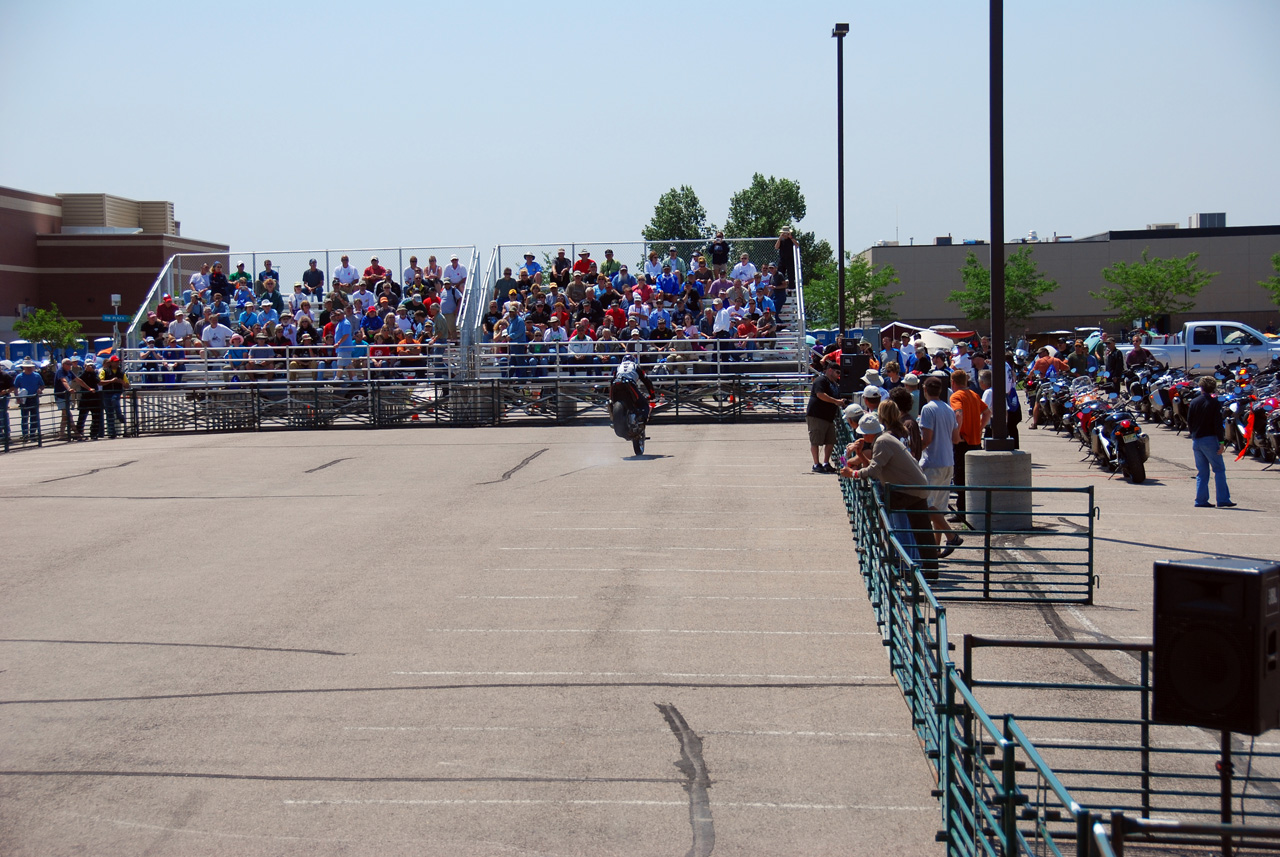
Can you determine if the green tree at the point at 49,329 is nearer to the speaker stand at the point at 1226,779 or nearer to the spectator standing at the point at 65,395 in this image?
the spectator standing at the point at 65,395

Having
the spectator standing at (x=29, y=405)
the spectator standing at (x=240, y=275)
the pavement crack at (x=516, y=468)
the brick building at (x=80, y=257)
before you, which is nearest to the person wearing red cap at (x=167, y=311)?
the spectator standing at (x=240, y=275)

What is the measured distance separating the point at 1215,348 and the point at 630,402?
2356 cm

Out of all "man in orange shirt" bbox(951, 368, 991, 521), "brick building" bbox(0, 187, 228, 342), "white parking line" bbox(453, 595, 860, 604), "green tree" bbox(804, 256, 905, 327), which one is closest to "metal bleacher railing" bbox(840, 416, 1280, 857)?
"white parking line" bbox(453, 595, 860, 604)

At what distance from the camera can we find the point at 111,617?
32.0ft

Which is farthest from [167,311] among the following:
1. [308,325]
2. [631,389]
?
[631,389]

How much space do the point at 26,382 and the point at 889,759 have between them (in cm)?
2474

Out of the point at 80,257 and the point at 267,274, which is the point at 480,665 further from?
the point at 80,257

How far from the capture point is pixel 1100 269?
77.9 metres

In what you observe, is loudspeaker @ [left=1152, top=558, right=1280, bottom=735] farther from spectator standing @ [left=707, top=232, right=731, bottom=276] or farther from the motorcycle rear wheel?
spectator standing @ [left=707, top=232, right=731, bottom=276]

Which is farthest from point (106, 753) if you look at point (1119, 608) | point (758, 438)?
point (758, 438)

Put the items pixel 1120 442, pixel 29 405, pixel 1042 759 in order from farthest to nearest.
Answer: pixel 29 405 → pixel 1120 442 → pixel 1042 759

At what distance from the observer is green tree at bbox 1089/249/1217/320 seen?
67.3 meters

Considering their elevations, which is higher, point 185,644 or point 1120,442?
point 1120,442

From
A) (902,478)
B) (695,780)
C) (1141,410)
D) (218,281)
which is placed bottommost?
(695,780)
